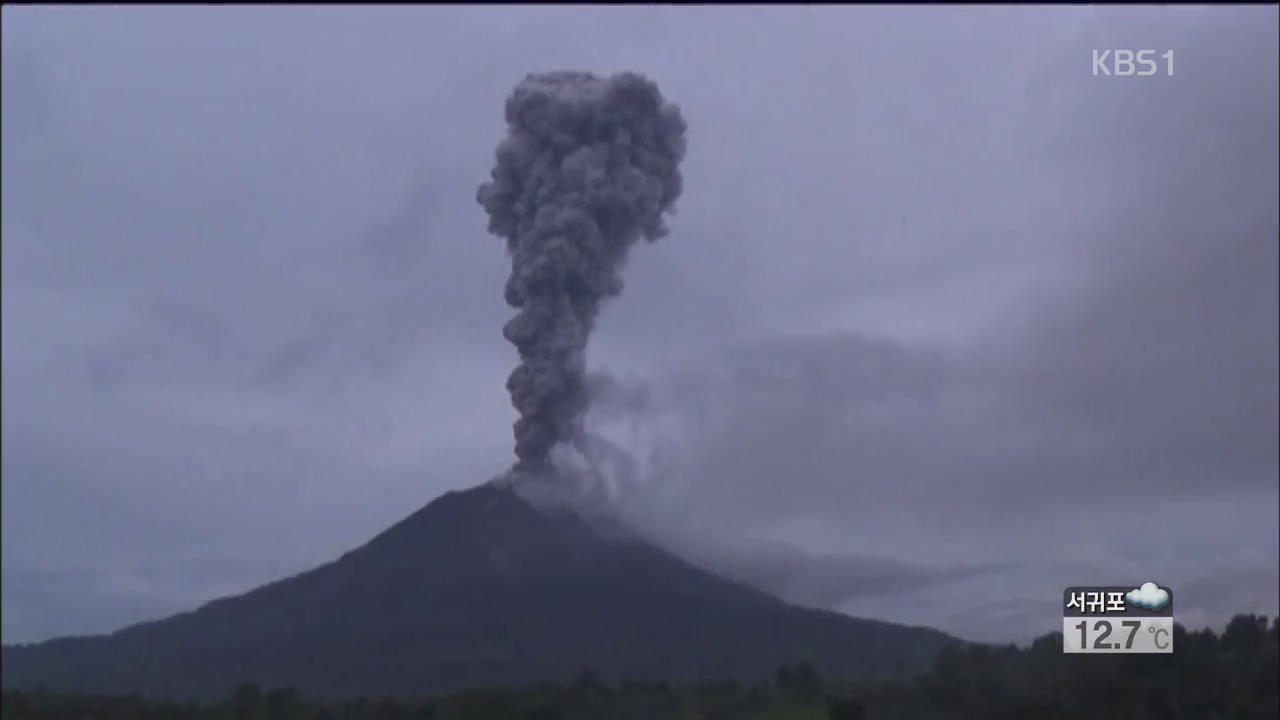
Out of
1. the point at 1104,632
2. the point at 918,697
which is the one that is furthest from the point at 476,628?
the point at 1104,632

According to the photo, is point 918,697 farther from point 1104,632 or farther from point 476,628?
point 476,628

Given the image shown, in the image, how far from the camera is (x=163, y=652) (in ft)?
233

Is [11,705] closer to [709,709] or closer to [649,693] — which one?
[649,693]

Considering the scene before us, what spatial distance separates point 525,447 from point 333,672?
38.3 ft

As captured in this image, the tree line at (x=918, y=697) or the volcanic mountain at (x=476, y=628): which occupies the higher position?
the volcanic mountain at (x=476, y=628)

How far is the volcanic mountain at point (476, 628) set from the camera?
58.8 m
